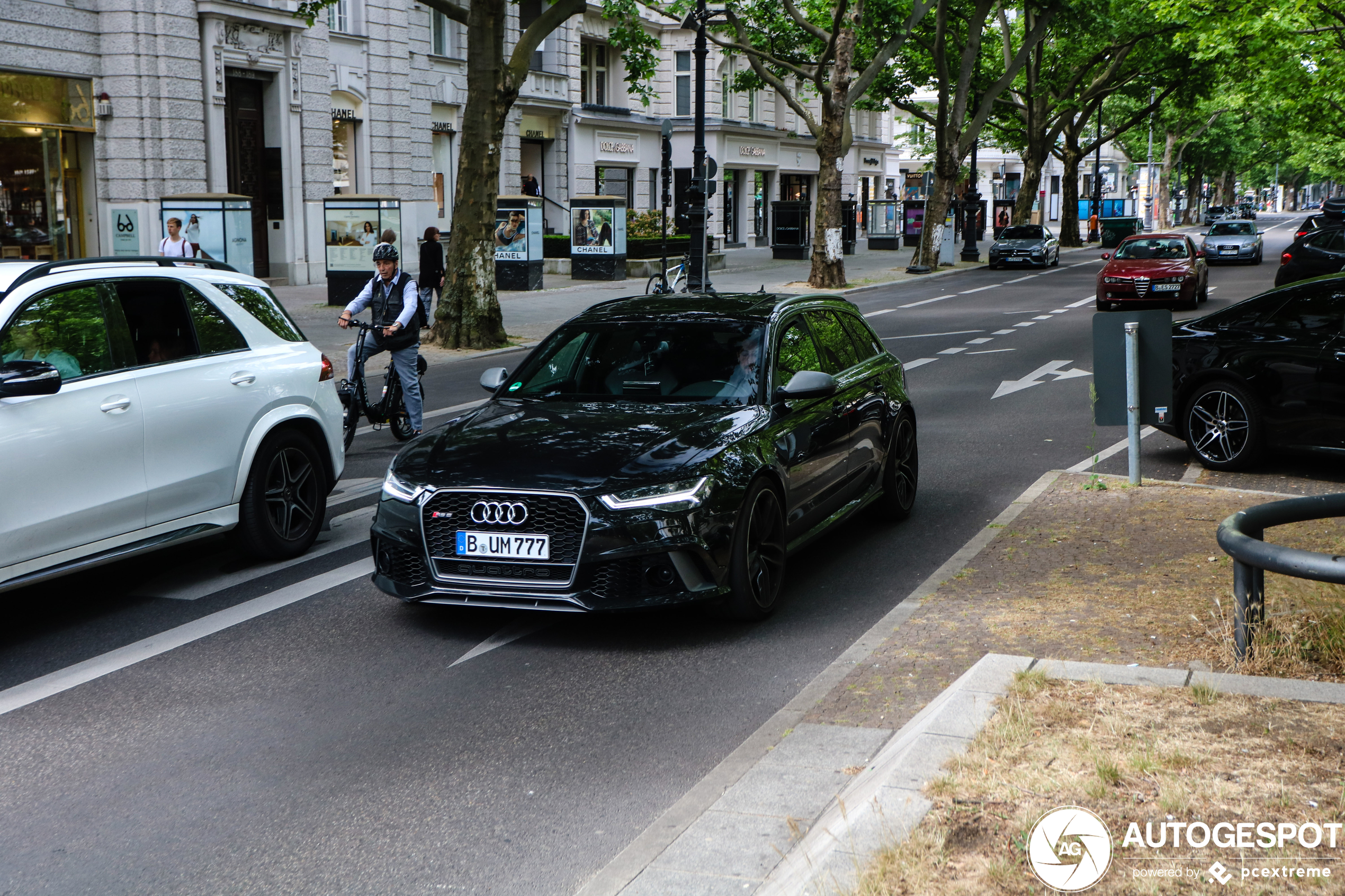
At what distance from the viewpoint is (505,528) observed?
6012 mm

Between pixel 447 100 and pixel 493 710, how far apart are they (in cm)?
3494

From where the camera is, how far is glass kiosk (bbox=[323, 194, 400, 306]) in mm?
25828

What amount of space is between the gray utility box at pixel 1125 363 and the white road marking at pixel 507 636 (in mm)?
4073

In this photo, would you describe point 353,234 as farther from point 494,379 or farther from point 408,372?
point 494,379

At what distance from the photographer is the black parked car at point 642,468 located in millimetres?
5945

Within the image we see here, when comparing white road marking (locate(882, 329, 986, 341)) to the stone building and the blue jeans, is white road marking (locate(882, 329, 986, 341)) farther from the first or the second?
the blue jeans

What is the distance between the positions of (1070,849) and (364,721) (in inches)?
109

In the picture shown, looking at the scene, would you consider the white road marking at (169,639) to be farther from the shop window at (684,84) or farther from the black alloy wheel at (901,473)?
the shop window at (684,84)

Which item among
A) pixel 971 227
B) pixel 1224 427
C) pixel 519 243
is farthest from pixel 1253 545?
pixel 971 227

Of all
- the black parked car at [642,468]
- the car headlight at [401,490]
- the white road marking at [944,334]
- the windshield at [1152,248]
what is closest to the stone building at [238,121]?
the white road marking at [944,334]

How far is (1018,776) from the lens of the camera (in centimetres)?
403

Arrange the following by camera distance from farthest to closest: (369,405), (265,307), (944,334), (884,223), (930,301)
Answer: (884,223)
(930,301)
(944,334)
(369,405)
(265,307)

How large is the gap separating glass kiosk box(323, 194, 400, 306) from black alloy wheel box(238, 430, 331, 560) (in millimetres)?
18266

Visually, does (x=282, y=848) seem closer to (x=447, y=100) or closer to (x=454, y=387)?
(x=454, y=387)
